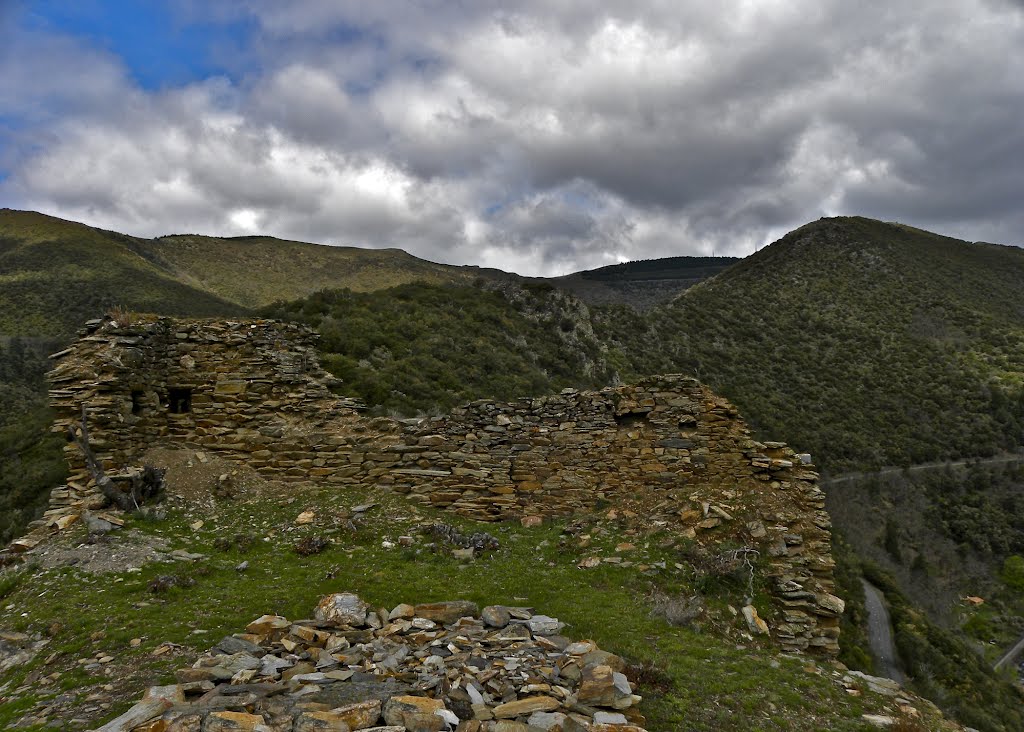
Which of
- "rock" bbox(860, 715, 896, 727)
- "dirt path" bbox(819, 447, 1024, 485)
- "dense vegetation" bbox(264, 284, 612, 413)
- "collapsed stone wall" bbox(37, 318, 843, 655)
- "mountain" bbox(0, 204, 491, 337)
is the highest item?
"mountain" bbox(0, 204, 491, 337)

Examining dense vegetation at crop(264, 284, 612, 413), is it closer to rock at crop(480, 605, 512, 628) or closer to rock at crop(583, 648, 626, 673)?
rock at crop(480, 605, 512, 628)

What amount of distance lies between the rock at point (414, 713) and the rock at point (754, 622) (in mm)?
4902

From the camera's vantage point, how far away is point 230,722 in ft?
12.8

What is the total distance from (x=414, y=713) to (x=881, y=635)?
2477cm

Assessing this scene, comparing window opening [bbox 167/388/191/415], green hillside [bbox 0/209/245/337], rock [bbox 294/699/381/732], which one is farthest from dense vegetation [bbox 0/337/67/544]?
green hillside [bbox 0/209/245/337]

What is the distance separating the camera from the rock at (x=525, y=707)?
14.1 ft

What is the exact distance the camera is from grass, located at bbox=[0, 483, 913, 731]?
513cm

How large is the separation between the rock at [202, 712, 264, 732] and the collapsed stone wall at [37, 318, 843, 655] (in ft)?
22.7

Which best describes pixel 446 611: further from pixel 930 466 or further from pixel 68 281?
pixel 68 281

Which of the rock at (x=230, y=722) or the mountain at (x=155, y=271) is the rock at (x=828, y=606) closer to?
the rock at (x=230, y=722)

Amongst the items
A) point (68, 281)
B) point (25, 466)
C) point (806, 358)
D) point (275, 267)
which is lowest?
point (25, 466)

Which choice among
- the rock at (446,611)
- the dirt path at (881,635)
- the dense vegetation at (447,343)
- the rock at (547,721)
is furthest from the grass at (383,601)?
the dirt path at (881,635)

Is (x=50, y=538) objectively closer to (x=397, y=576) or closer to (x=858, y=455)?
(x=397, y=576)

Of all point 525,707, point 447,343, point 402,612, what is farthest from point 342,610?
point 447,343
